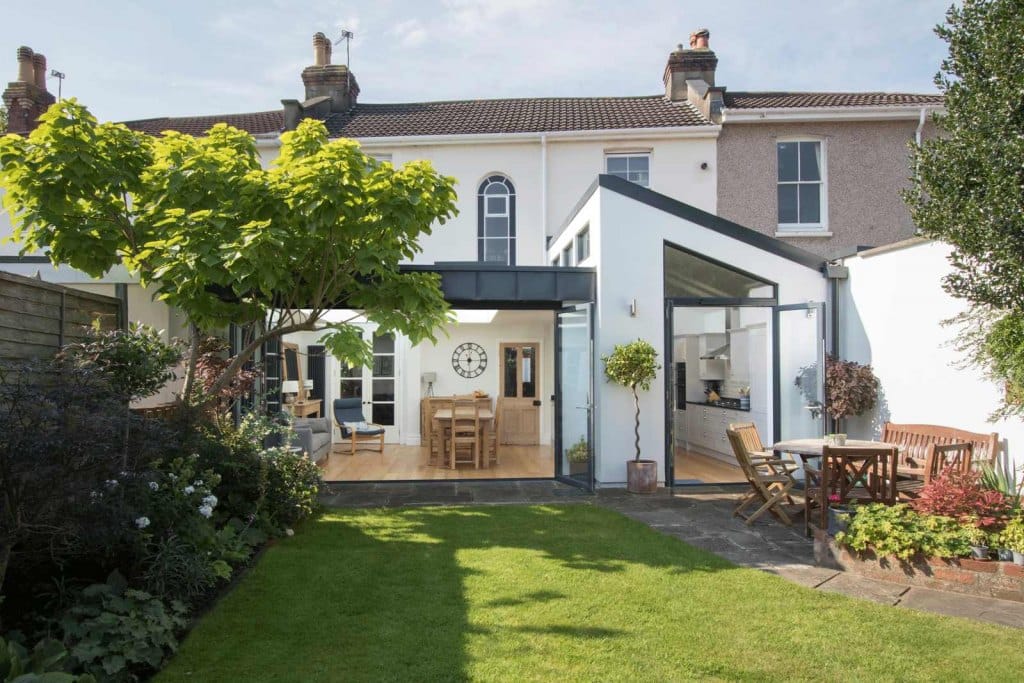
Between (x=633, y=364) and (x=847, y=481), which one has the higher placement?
(x=633, y=364)

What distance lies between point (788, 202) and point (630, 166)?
314cm

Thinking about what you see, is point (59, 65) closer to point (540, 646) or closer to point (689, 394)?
point (689, 394)

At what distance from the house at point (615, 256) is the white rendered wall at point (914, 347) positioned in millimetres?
531

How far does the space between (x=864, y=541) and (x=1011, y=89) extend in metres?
3.59

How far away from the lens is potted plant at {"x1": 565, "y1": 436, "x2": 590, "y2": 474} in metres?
8.81

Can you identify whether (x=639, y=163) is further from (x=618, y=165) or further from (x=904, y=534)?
(x=904, y=534)

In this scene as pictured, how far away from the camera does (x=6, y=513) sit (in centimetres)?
305

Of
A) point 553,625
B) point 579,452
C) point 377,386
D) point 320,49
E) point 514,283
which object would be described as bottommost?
point 553,625

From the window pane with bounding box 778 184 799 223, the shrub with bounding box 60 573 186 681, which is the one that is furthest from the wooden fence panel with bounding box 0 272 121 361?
the window pane with bounding box 778 184 799 223

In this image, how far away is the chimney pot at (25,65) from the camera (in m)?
14.8

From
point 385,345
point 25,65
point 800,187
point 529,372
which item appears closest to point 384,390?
point 385,345

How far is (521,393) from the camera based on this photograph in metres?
14.0

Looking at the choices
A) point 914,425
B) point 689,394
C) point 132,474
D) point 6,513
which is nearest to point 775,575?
point 914,425

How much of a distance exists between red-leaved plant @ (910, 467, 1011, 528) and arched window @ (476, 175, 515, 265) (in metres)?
8.98
